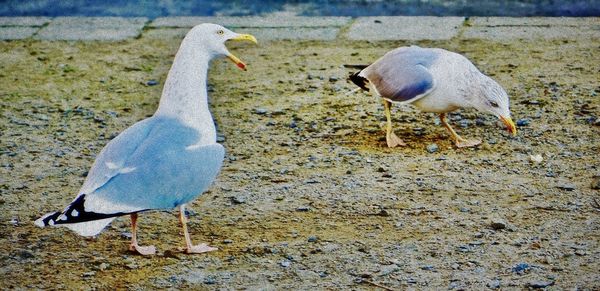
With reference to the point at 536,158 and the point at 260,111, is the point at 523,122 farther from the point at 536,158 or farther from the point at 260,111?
the point at 260,111

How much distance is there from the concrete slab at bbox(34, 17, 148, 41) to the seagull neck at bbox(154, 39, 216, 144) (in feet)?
10.7

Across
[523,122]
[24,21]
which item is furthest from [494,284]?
[24,21]

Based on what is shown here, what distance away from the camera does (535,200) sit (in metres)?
4.55

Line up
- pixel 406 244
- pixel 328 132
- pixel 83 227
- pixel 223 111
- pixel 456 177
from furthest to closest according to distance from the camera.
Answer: pixel 223 111, pixel 328 132, pixel 456 177, pixel 406 244, pixel 83 227

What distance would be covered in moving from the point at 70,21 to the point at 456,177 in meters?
3.94

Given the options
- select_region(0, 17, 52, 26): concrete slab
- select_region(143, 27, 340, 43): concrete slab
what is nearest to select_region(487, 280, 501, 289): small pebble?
select_region(143, 27, 340, 43): concrete slab

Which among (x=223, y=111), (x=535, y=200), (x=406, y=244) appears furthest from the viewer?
(x=223, y=111)

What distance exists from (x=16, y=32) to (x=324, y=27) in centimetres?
215

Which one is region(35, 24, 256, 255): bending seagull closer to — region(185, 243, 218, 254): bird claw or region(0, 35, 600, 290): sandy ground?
region(185, 243, 218, 254): bird claw

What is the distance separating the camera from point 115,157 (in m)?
3.88

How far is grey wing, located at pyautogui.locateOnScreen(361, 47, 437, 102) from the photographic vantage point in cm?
509

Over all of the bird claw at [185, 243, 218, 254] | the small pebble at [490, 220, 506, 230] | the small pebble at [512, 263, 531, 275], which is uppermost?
the small pebble at [490, 220, 506, 230]

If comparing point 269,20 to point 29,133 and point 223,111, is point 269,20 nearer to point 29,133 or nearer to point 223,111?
point 223,111

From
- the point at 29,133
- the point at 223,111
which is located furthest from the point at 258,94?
the point at 29,133
